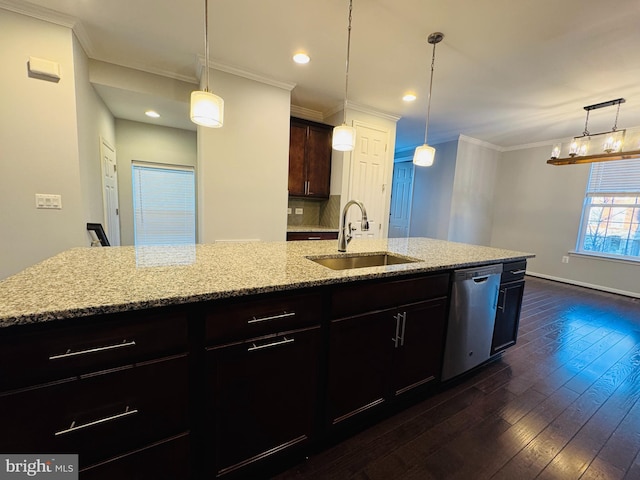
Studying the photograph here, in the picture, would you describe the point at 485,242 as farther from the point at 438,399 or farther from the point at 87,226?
the point at 87,226

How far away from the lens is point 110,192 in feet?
12.6

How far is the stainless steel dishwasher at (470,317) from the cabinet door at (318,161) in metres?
2.64

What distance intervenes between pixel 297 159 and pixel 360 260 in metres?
2.33

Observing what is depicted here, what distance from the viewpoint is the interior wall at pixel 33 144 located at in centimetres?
217

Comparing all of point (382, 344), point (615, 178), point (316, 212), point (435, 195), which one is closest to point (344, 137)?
A: point (382, 344)

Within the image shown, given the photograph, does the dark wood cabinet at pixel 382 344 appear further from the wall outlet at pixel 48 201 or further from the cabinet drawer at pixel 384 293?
the wall outlet at pixel 48 201

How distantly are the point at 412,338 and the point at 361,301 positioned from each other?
0.51 metres

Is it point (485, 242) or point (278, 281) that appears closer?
point (278, 281)

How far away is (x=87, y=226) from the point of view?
101 inches

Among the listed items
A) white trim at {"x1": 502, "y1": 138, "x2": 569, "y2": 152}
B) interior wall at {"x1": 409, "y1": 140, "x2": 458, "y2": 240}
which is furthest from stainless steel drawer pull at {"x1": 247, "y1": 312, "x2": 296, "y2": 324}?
white trim at {"x1": 502, "y1": 138, "x2": 569, "y2": 152}

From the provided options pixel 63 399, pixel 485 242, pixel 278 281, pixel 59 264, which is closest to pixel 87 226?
pixel 59 264

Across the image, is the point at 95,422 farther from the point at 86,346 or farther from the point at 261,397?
the point at 261,397

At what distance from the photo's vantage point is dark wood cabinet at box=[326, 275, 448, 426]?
134 cm

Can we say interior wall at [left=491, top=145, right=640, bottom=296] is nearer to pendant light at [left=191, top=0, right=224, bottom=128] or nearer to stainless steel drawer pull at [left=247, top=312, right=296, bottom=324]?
stainless steel drawer pull at [left=247, top=312, right=296, bottom=324]
